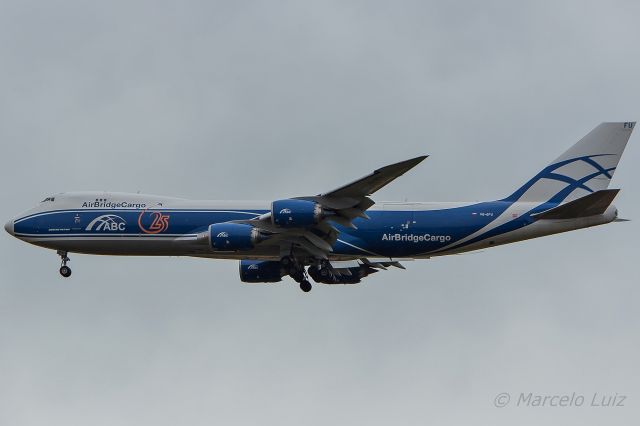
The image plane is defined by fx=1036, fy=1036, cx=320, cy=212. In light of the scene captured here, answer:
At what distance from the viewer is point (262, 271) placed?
48.1m

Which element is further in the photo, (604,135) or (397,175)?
(604,135)

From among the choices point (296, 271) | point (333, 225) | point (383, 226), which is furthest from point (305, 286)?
point (383, 226)

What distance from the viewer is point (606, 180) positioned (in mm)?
45938

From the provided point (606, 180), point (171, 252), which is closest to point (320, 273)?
point (171, 252)

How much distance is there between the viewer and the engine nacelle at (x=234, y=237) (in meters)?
42.6

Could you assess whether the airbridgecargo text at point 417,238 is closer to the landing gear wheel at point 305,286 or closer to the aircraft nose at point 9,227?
the landing gear wheel at point 305,286

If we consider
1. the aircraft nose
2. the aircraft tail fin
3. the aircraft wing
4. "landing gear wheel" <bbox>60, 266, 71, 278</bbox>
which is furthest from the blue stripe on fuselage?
the aircraft nose

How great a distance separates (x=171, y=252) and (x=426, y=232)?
1120 centimetres

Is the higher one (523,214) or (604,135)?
(604,135)

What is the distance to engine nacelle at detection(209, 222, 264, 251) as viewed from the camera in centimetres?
4259

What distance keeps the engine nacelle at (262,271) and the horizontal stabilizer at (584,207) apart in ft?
40.3

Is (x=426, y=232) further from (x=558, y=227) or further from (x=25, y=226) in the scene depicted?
(x=25, y=226)

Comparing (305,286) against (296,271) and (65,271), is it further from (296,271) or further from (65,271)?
(65,271)

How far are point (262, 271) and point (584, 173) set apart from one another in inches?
600
